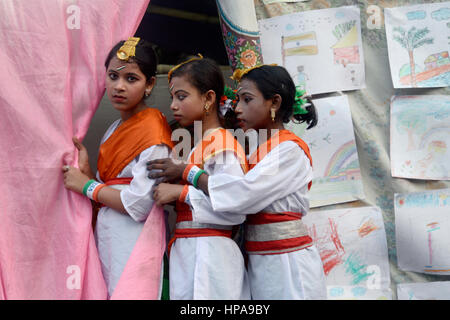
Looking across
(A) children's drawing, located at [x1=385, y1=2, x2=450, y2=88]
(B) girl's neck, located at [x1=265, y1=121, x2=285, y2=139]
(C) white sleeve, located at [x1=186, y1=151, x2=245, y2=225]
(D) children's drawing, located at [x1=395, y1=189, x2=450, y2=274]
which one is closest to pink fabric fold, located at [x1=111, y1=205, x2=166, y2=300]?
(C) white sleeve, located at [x1=186, y1=151, x2=245, y2=225]

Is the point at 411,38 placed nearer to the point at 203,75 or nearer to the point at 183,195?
the point at 203,75

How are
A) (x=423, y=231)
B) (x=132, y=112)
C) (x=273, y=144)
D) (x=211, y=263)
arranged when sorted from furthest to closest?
(x=423, y=231) → (x=132, y=112) → (x=273, y=144) → (x=211, y=263)

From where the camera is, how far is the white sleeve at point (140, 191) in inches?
65.7

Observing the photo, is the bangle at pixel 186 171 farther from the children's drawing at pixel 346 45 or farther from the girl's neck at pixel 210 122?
the children's drawing at pixel 346 45

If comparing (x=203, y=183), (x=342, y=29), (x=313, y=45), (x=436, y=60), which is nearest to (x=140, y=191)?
(x=203, y=183)

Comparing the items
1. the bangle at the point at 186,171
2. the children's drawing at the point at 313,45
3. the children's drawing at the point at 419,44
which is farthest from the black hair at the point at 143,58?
the children's drawing at the point at 419,44

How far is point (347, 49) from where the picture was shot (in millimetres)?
2281

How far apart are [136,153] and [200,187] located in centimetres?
27

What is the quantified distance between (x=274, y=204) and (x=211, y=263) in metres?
0.30

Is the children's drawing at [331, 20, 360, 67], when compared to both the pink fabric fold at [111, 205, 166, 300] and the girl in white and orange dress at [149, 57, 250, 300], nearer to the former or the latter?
the girl in white and orange dress at [149, 57, 250, 300]

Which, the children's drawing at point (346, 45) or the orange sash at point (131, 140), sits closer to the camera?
the orange sash at point (131, 140)

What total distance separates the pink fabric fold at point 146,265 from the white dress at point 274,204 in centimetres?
17

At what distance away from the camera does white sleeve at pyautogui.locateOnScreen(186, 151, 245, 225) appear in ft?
5.29

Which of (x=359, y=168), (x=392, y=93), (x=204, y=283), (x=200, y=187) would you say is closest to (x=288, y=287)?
(x=204, y=283)
